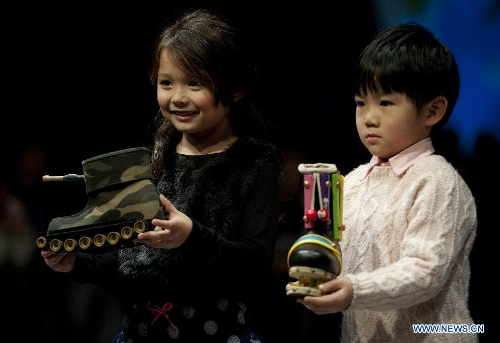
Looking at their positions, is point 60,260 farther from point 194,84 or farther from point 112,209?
point 194,84

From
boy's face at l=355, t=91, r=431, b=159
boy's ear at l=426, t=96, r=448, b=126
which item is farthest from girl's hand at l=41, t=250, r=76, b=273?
boy's ear at l=426, t=96, r=448, b=126

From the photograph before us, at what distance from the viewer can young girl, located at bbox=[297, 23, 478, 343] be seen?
1.24 metres

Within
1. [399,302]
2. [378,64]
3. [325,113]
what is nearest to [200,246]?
[399,302]

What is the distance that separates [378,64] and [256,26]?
27.8 inches

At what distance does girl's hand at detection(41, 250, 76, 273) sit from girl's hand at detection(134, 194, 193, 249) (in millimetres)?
207

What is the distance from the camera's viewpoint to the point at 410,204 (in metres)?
1.29

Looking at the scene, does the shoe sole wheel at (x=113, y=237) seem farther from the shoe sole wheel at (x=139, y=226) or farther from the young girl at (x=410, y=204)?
the young girl at (x=410, y=204)

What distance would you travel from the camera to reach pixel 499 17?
5.89 feet

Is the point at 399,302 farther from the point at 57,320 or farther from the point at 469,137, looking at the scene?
the point at 57,320

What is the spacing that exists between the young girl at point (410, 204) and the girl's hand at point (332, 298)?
77 millimetres

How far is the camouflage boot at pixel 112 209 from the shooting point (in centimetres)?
122

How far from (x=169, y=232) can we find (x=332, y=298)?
280mm

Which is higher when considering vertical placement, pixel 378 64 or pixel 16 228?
pixel 378 64

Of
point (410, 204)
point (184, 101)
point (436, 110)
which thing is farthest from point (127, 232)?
point (436, 110)
